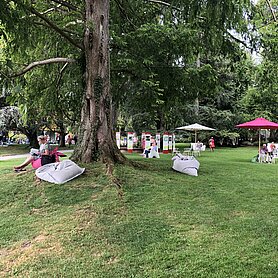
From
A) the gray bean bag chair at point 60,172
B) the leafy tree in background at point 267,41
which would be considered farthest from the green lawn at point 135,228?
the leafy tree in background at point 267,41

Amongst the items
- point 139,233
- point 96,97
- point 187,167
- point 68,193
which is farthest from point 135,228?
point 187,167

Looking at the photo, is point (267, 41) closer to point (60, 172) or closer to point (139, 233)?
point (60, 172)

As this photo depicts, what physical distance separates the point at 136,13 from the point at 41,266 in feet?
29.8

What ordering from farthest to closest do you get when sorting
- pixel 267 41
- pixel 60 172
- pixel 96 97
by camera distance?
pixel 267 41 < pixel 96 97 < pixel 60 172

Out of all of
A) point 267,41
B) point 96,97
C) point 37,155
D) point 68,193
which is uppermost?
point 267,41

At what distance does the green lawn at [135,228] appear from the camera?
358 centimetres

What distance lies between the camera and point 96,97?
7.80m

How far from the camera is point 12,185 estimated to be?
6.79 metres

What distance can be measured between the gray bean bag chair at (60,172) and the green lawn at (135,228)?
0.48 ft

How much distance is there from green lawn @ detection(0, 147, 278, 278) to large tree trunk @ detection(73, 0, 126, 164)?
0.63 m

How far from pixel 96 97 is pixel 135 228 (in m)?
3.94

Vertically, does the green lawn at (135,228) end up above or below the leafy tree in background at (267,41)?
below

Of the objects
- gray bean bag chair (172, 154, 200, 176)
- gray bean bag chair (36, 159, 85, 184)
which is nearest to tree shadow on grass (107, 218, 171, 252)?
gray bean bag chair (36, 159, 85, 184)

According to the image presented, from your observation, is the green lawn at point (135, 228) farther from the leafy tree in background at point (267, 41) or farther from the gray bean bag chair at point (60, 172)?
the leafy tree in background at point (267, 41)
